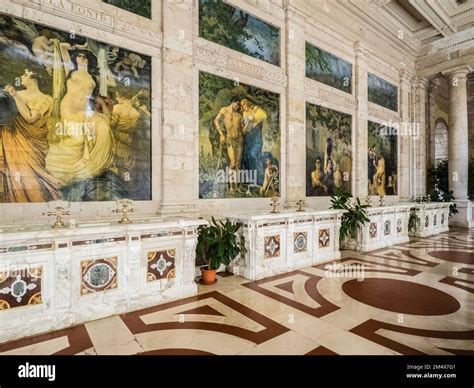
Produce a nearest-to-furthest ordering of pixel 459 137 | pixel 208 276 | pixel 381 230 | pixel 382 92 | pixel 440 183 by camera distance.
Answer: pixel 208 276 < pixel 381 230 < pixel 382 92 < pixel 459 137 < pixel 440 183

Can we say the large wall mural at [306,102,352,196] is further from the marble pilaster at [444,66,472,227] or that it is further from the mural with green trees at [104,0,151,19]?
the marble pilaster at [444,66,472,227]

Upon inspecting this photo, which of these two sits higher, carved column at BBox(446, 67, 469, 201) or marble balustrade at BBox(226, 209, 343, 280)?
carved column at BBox(446, 67, 469, 201)

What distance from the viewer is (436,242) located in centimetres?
916

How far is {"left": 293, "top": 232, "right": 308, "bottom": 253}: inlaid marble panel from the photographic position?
20.4ft

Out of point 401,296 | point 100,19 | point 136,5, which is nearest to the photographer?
point 401,296

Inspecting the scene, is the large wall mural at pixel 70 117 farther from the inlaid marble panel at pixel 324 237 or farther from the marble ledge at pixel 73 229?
the inlaid marble panel at pixel 324 237

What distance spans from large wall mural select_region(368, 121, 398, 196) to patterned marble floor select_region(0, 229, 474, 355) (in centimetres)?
576

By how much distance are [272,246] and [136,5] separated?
536 centimetres

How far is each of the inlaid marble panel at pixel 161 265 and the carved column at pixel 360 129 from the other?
7564 millimetres

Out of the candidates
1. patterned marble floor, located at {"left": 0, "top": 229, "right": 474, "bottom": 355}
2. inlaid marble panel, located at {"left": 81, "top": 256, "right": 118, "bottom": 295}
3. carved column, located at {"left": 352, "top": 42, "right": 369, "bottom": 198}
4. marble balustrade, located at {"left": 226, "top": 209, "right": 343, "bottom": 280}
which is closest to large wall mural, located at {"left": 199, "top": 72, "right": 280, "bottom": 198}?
marble balustrade, located at {"left": 226, "top": 209, "right": 343, "bottom": 280}

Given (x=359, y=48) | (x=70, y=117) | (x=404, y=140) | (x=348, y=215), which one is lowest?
(x=348, y=215)

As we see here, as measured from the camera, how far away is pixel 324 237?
6.87 metres

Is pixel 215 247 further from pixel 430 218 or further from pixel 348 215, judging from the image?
pixel 430 218
